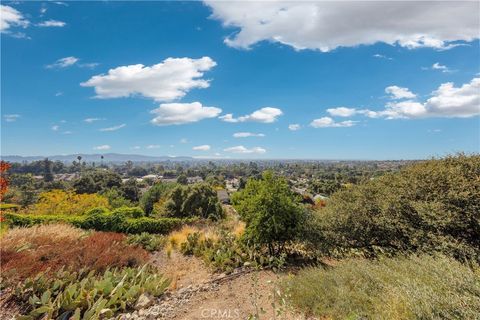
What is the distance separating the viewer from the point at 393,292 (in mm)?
4098

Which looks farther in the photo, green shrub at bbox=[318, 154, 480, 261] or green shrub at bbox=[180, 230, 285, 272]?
green shrub at bbox=[180, 230, 285, 272]

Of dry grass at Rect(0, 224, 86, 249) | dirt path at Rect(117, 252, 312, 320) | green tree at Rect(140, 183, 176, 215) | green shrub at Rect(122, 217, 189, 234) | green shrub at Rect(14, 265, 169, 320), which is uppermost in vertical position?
dry grass at Rect(0, 224, 86, 249)

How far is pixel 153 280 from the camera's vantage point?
712 cm

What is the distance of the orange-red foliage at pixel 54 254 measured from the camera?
6.03 m

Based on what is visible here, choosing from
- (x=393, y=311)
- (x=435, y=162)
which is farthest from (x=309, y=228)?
(x=393, y=311)

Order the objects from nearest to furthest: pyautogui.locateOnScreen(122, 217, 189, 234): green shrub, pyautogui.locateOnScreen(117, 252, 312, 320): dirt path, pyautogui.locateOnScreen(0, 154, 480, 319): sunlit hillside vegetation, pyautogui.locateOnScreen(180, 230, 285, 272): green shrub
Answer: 1. pyautogui.locateOnScreen(0, 154, 480, 319): sunlit hillside vegetation
2. pyautogui.locateOnScreen(117, 252, 312, 320): dirt path
3. pyautogui.locateOnScreen(180, 230, 285, 272): green shrub
4. pyautogui.locateOnScreen(122, 217, 189, 234): green shrub

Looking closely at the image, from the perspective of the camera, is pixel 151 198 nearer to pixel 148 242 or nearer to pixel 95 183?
pixel 95 183

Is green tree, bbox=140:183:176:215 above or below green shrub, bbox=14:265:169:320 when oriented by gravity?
below

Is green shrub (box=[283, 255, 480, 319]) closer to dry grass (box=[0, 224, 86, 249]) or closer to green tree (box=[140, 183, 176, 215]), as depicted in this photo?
dry grass (box=[0, 224, 86, 249])

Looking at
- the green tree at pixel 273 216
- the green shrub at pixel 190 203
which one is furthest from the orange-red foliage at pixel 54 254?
the green shrub at pixel 190 203

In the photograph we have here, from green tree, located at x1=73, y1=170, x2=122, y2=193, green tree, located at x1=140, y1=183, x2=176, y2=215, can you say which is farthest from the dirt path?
green tree, located at x1=73, y1=170, x2=122, y2=193

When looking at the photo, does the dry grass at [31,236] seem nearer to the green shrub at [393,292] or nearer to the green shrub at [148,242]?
the green shrub at [148,242]

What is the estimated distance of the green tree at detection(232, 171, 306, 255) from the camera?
8.97 meters

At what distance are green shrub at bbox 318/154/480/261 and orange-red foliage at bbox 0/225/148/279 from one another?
A: 6.25m
